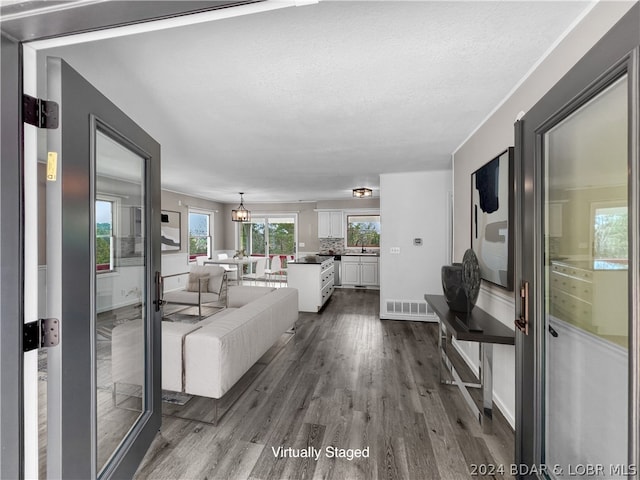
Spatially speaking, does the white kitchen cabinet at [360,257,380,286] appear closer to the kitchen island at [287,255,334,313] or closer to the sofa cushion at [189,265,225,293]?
the kitchen island at [287,255,334,313]

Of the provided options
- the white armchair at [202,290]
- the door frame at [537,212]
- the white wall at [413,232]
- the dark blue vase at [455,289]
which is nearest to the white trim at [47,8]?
the door frame at [537,212]

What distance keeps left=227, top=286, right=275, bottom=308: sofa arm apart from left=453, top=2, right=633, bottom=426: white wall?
8.21ft

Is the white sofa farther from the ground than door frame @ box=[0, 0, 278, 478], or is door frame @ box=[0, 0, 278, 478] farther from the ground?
door frame @ box=[0, 0, 278, 478]

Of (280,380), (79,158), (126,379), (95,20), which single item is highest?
(95,20)

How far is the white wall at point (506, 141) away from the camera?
121 cm

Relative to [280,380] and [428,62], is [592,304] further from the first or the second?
[280,380]

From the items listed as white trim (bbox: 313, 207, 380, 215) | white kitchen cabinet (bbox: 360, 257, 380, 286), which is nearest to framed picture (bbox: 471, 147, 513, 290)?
white kitchen cabinet (bbox: 360, 257, 380, 286)

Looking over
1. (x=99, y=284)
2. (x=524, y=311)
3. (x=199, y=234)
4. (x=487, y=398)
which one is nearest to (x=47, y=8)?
(x=99, y=284)

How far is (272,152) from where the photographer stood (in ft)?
11.1

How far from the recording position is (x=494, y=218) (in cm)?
218

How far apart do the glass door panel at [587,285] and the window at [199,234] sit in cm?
770

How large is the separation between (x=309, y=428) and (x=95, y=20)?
241cm

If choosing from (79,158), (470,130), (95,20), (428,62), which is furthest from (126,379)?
(470,130)

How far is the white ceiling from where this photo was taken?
1.27 m
